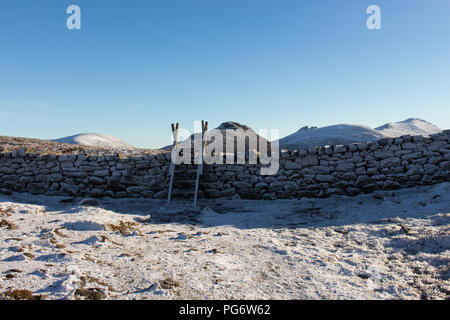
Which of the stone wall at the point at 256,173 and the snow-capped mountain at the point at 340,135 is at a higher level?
the snow-capped mountain at the point at 340,135

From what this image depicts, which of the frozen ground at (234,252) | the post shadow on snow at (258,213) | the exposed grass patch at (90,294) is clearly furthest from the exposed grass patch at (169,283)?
the post shadow on snow at (258,213)

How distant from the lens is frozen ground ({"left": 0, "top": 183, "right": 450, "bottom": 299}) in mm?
2443

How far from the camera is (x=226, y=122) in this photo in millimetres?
21031

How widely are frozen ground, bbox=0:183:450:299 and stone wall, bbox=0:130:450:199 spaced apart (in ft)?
3.00

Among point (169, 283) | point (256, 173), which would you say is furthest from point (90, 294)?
point (256, 173)

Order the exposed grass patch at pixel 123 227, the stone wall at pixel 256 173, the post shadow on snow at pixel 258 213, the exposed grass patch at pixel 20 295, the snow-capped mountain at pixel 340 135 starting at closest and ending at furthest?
1. the exposed grass patch at pixel 20 295
2. the exposed grass patch at pixel 123 227
3. the post shadow on snow at pixel 258 213
4. the stone wall at pixel 256 173
5. the snow-capped mountain at pixel 340 135

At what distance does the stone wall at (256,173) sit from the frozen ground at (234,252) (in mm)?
915

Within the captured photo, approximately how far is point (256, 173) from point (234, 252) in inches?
145

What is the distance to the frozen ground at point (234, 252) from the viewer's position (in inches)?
96.2

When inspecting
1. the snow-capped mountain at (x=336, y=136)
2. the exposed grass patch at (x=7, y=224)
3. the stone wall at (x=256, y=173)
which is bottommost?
the exposed grass patch at (x=7, y=224)

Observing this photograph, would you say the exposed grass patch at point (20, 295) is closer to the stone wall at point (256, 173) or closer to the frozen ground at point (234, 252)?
the frozen ground at point (234, 252)

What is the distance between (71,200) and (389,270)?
6484 mm

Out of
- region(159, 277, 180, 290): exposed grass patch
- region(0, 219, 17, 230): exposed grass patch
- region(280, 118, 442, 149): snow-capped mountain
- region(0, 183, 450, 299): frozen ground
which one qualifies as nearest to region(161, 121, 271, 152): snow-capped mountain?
region(280, 118, 442, 149): snow-capped mountain

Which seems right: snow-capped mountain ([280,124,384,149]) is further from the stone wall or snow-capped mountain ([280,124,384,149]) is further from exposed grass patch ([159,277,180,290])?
exposed grass patch ([159,277,180,290])
